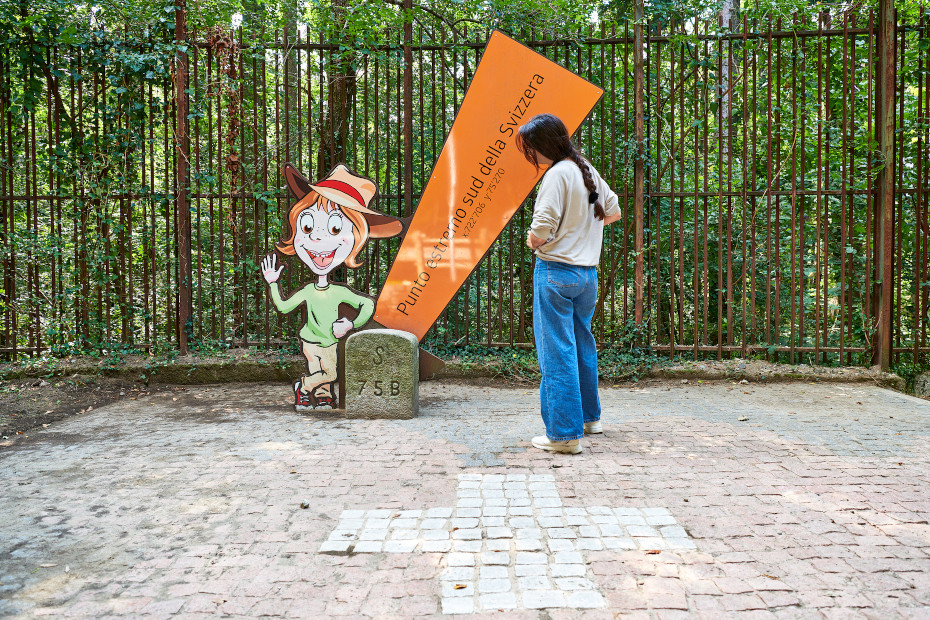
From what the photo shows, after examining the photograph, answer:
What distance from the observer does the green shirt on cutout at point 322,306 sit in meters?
4.88

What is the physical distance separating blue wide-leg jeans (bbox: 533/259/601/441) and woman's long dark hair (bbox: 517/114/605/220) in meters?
0.46

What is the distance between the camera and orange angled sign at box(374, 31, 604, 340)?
5.42 m

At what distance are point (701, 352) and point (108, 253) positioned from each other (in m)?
6.02

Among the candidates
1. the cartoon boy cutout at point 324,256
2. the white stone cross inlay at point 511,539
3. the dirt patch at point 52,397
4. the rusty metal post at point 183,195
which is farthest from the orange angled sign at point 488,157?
the dirt patch at point 52,397

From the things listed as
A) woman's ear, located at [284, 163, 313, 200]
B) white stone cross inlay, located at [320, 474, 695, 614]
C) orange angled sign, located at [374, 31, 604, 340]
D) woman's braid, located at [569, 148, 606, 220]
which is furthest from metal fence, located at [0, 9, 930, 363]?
white stone cross inlay, located at [320, 474, 695, 614]

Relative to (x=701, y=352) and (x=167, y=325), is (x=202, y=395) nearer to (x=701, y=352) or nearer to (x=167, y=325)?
(x=167, y=325)

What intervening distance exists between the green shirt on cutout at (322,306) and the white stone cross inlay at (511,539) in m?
2.26

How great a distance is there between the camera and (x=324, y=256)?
4.91 m

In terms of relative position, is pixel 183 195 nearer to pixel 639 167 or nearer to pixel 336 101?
pixel 336 101

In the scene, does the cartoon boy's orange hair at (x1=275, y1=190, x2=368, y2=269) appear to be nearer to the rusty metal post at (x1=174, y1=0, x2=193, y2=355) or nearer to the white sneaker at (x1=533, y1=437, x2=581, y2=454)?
the rusty metal post at (x1=174, y1=0, x2=193, y2=355)

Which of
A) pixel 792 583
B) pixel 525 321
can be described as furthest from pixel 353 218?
pixel 792 583

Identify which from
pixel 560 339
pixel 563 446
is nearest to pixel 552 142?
pixel 560 339

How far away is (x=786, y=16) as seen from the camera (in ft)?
21.2

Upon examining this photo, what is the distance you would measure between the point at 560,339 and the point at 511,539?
1405mm
